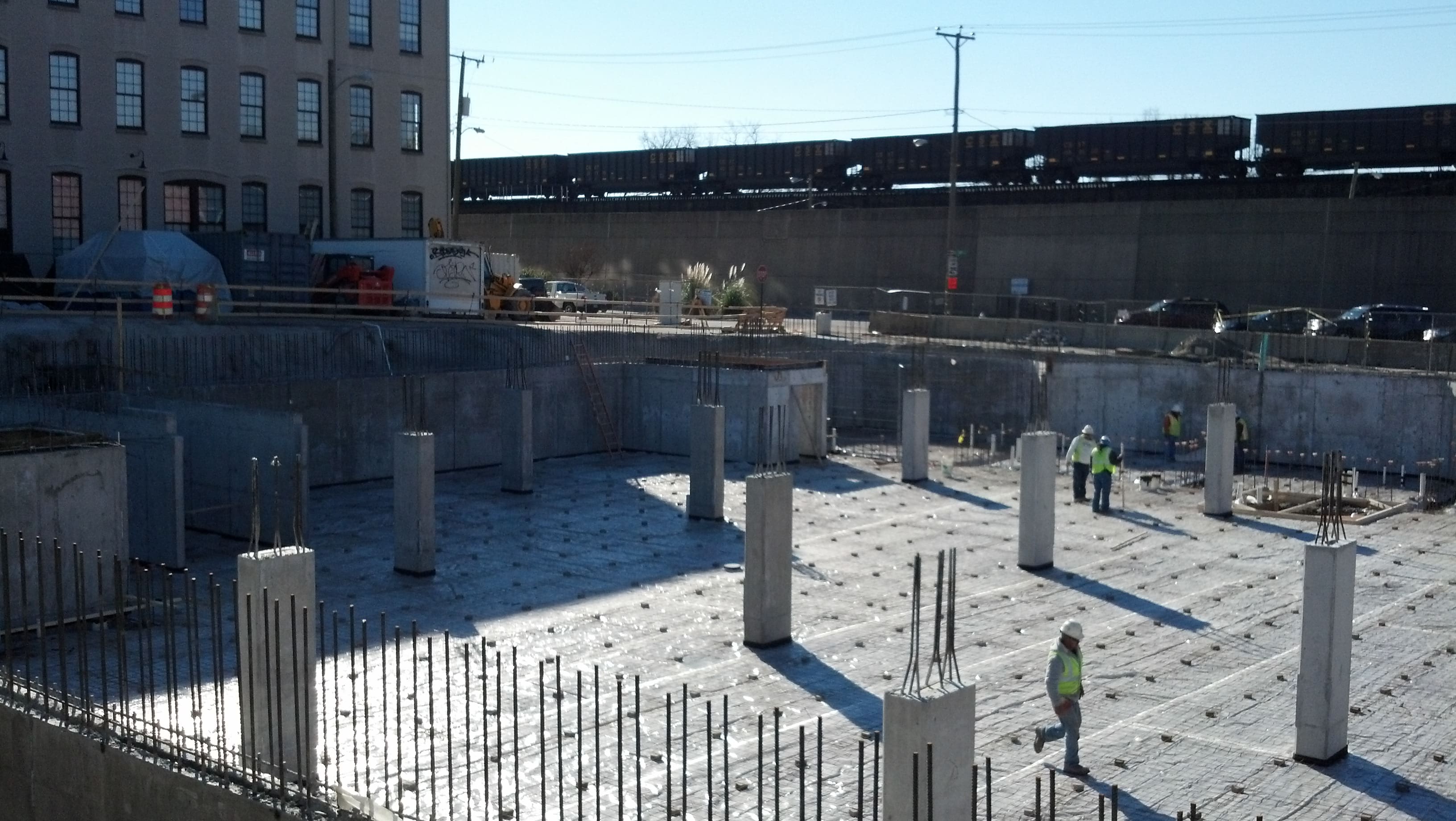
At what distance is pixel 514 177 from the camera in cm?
7788

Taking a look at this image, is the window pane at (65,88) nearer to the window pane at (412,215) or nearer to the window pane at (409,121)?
the window pane at (409,121)

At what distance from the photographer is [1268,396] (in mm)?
34344

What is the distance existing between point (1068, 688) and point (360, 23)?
3735 centimetres

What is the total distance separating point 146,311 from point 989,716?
87.2ft

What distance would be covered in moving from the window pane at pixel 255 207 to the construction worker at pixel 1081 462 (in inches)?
995

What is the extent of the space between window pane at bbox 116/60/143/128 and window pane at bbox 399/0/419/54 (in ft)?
28.7

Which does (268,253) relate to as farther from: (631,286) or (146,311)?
(631,286)

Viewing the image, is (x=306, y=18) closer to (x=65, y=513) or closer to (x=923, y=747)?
(x=65, y=513)

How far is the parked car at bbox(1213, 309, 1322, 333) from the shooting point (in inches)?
1652

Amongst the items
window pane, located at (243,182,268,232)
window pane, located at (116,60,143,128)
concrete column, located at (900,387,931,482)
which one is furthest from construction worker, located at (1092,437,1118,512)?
window pane, located at (116,60,143,128)

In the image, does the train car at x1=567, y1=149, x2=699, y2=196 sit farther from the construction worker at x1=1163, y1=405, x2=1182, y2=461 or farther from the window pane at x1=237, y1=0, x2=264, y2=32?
the construction worker at x1=1163, y1=405, x2=1182, y2=461

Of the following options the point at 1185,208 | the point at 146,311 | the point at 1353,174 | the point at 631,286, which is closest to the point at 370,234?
the point at 146,311

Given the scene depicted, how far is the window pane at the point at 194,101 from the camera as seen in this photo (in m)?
39.8

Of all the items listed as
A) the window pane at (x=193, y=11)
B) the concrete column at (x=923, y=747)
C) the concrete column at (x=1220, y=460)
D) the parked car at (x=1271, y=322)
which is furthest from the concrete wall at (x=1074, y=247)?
the concrete column at (x=923, y=747)
